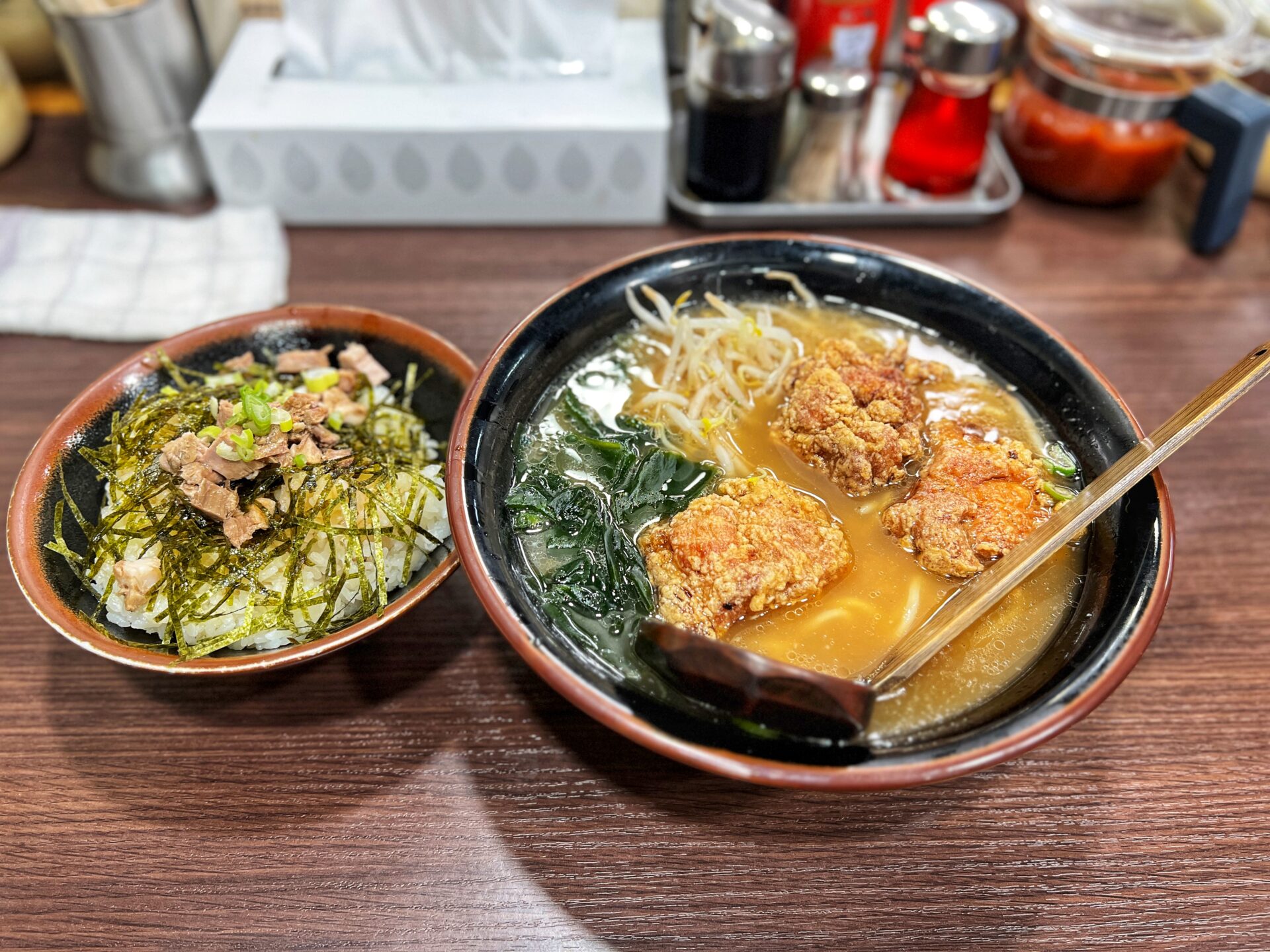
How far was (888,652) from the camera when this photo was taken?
149cm

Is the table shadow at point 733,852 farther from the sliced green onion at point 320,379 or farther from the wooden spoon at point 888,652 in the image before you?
the sliced green onion at point 320,379

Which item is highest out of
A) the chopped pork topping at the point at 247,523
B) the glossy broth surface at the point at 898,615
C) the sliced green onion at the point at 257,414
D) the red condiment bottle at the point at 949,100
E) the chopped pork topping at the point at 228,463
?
the red condiment bottle at the point at 949,100

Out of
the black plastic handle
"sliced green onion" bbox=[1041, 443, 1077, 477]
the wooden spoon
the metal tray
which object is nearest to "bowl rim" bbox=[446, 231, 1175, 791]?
the wooden spoon

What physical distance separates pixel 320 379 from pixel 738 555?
989mm

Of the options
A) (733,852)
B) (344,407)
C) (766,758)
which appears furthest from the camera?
(344,407)

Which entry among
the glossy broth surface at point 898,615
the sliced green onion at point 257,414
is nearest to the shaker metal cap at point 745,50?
the glossy broth surface at point 898,615

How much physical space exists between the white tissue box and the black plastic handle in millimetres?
1586

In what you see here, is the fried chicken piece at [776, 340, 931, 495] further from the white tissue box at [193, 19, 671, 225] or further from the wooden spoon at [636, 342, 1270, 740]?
the white tissue box at [193, 19, 671, 225]

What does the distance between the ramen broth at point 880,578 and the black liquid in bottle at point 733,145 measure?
2.68 feet

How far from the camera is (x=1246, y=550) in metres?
1.95

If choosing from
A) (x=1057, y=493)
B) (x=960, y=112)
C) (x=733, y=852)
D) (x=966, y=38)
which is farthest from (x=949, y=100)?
(x=733, y=852)

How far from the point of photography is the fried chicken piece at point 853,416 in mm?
1723

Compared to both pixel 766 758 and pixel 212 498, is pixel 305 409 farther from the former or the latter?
pixel 766 758

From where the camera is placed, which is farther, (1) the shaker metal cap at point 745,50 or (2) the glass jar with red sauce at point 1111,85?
(2) the glass jar with red sauce at point 1111,85
